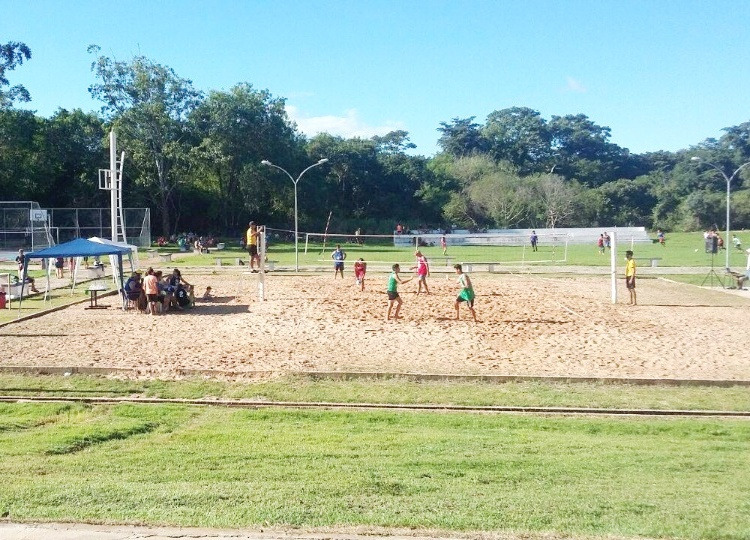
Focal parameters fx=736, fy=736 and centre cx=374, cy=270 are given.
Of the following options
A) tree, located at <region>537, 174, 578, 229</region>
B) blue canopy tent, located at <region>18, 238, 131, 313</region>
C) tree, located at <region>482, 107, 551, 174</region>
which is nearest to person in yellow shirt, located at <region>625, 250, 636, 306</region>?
blue canopy tent, located at <region>18, 238, 131, 313</region>

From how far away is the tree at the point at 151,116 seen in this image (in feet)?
197

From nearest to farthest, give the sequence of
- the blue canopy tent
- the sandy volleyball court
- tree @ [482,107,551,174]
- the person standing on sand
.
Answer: the sandy volleyball court < the person standing on sand < the blue canopy tent < tree @ [482,107,551,174]

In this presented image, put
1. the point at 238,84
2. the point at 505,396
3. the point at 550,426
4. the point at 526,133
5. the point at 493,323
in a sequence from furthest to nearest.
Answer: the point at 526,133
the point at 238,84
the point at 493,323
the point at 505,396
the point at 550,426

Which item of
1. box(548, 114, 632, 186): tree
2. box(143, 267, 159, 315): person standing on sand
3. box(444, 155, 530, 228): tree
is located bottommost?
box(143, 267, 159, 315): person standing on sand

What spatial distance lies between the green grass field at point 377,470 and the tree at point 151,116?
5293 centimetres

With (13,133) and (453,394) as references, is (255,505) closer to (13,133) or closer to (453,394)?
(453,394)

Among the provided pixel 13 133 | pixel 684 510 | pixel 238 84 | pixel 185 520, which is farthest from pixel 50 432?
pixel 238 84

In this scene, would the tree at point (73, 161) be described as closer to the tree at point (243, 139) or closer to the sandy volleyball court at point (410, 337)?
the tree at point (243, 139)

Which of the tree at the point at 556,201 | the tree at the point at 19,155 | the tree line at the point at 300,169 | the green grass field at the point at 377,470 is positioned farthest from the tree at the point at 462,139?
the green grass field at the point at 377,470

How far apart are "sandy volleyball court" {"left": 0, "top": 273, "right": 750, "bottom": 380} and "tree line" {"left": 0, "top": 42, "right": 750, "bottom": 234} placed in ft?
130

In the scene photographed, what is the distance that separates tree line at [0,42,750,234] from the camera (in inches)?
2350

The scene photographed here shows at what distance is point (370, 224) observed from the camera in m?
76.4

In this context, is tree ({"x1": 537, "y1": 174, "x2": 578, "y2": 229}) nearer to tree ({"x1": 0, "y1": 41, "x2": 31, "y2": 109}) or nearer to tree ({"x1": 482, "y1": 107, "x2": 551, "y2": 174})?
tree ({"x1": 482, "y1": 107, "x2": 551, "y2": 174})

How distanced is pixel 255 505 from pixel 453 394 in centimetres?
595
